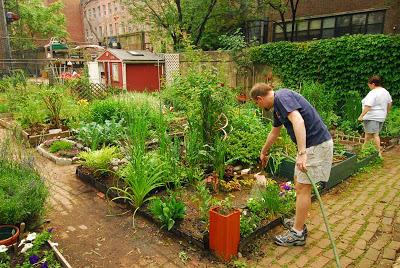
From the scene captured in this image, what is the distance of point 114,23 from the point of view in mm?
49250

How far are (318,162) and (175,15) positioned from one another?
15.3 meters

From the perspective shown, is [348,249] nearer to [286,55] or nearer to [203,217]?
[203,217]

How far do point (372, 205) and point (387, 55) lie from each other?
6371mm

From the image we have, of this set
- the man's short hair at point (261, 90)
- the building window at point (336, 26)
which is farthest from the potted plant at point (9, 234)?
the building window at point (336, 26)

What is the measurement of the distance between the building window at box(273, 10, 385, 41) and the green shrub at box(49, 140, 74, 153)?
53.1ft

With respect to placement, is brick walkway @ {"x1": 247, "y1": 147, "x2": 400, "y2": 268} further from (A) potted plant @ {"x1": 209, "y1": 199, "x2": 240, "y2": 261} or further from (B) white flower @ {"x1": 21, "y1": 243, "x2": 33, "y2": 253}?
(B) white flower @ {"x1": 21, "y1": 243, "x2": 33, "y2": 253}

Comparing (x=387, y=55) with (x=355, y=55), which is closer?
(x=387, y=55)

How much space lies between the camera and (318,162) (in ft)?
10.3

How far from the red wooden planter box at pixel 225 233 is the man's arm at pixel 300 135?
786mm

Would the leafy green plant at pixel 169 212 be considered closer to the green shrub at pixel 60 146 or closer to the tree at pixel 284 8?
the green shrub at pixel 60 146

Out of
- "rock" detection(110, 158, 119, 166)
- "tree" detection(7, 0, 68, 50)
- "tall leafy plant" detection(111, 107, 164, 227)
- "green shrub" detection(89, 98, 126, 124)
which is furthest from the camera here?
"tree" detection(7, 0, 68, 50)

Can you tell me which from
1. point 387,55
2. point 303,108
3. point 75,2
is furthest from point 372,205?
point 75,2

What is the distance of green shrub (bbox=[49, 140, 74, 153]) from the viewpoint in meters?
6.41

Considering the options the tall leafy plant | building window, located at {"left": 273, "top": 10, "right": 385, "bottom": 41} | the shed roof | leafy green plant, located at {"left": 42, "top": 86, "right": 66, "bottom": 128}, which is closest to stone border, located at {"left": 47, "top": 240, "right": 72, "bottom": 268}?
the tall leafy plant
